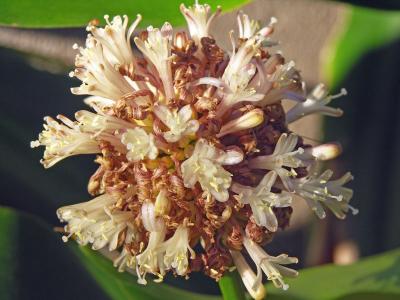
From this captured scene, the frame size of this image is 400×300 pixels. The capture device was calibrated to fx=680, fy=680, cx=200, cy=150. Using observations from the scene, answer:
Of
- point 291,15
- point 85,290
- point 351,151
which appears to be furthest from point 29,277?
point 291,15

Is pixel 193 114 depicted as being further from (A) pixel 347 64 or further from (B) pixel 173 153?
(A) pixel 347 64

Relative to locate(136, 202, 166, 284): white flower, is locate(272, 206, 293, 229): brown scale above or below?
below

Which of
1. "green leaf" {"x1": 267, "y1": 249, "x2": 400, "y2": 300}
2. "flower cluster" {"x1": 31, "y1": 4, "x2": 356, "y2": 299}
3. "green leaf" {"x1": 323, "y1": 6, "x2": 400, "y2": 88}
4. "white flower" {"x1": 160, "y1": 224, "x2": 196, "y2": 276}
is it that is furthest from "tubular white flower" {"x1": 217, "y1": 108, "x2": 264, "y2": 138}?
"green leaf" {"x1": 323, "y1": 6, "x2": 400, "y2": 88}

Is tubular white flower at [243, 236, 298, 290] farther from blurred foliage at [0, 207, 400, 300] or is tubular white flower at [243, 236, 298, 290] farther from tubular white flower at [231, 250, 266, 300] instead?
blurred foliage at [0, 207, 400, 300]

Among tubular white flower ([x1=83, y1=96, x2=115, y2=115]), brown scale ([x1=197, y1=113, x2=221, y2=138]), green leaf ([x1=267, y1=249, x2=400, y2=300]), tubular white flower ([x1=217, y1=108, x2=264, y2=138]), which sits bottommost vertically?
green leaf ([x1=267, y1=249, x2=400, y2=300])

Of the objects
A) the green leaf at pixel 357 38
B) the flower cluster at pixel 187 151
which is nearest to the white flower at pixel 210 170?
the flower cluster at pixel 187 151

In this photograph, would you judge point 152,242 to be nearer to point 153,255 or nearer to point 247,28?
point 153,255

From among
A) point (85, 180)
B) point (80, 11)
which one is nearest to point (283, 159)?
point (80, 11)
